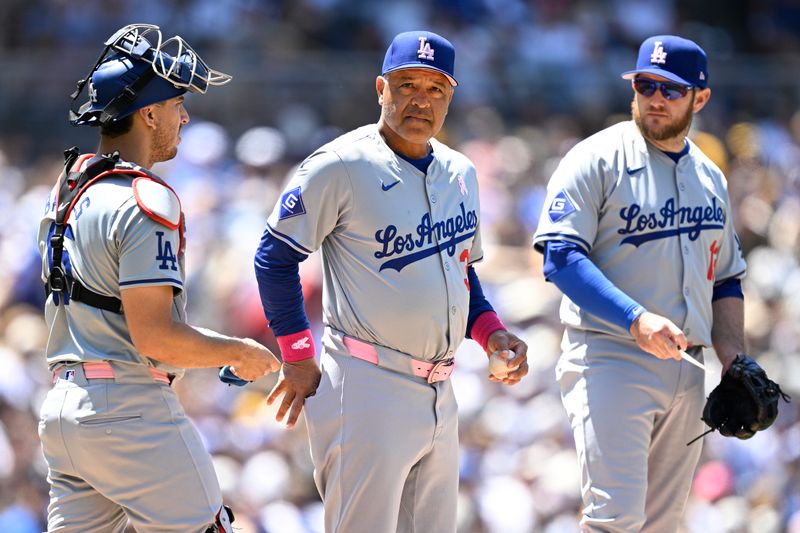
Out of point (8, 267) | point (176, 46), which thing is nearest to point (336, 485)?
point (176, 46)

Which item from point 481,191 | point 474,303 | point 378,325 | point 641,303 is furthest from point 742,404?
point 481,191

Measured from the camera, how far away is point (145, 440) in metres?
3.61

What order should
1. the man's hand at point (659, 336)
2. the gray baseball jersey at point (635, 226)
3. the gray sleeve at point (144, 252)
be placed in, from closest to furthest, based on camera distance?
the gray sleeve at point (144, 252), the man's hand at point (659, 336), the gray baseball jersey at point (635, 226)

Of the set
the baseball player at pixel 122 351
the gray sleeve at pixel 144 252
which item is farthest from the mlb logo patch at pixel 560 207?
the gray sleeve at pixel 144 252

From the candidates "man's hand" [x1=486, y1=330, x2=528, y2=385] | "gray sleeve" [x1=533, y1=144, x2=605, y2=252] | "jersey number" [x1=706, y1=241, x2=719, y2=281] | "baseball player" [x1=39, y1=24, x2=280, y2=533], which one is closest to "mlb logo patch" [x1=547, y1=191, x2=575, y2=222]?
"gray sleeve" [x1=533, y1=144, x2=605, y2=252]

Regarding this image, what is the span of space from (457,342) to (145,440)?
1132 millimetres

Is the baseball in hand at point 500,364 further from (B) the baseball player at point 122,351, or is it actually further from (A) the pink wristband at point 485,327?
(B) the baseball player at point 122,351

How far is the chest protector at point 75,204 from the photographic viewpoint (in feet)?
11.9

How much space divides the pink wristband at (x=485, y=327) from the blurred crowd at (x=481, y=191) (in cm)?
180

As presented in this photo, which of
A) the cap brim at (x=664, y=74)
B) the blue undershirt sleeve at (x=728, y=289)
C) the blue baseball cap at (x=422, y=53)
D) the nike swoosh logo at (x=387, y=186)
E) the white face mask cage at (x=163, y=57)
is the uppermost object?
the cap brim at (x=664, y=74)

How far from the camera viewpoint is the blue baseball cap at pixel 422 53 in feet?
13.4

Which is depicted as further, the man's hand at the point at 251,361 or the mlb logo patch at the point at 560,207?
the mlb logo patch at the point at 560,207

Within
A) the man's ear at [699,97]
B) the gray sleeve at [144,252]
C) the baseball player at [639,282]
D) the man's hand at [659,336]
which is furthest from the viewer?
the man's ear at [699,97]

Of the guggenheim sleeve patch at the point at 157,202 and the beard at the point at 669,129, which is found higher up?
the beard at the point at 669,129
